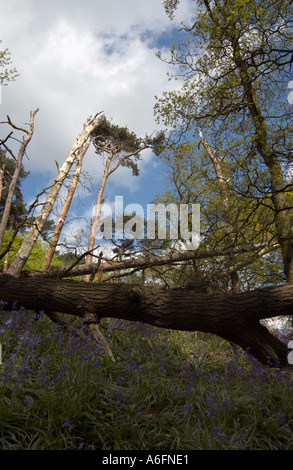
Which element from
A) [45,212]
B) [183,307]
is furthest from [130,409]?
[45,212]

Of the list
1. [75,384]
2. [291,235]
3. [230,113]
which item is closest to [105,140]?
[230,113]

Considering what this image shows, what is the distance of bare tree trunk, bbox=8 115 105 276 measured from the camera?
1098 centimetres

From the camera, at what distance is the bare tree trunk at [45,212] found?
1098cm

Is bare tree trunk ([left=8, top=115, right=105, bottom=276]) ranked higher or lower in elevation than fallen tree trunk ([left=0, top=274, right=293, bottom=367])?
higher

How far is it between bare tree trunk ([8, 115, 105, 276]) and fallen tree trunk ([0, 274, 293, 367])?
13.4 feet

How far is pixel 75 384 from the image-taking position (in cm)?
430

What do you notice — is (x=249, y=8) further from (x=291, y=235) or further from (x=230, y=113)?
(x=291, y=235)

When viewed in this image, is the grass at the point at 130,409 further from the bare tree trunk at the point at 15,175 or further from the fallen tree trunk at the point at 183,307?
the bare tree trunk at the point at 15,175

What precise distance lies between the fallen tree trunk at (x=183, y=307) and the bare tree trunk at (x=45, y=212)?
4097 mm

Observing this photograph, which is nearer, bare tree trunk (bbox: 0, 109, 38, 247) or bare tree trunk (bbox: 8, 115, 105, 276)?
bare tree trunk (bbox: 8, 115, 105, 276)

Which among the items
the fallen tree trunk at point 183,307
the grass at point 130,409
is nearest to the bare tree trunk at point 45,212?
the fallen tree trunk at point 183,307

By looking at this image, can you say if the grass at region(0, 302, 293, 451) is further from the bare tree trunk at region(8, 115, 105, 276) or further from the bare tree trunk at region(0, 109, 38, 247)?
the bare tree trunk at region(0, 109, 38, 247)

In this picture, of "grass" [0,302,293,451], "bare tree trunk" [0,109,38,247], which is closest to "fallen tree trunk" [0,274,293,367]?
"grass" [0,302,293,451]

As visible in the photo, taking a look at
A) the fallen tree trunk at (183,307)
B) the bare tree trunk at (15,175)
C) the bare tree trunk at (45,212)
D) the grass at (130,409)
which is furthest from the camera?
the bare tree trunk at (15,175)
